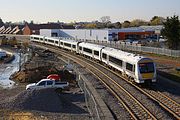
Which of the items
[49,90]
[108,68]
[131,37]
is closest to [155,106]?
[49,90]

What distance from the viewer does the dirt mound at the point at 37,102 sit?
93.2 feet

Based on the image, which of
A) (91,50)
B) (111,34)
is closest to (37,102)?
(91,50)

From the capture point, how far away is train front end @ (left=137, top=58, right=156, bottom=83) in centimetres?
3394

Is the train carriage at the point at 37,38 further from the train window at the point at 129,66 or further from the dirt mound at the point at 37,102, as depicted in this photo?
the dirt mound at the point at 37,102

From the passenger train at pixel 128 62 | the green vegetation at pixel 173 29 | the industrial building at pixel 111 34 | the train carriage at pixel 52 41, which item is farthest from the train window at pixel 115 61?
the industrial building at pixel 111 34

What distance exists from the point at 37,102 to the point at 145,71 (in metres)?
10.6

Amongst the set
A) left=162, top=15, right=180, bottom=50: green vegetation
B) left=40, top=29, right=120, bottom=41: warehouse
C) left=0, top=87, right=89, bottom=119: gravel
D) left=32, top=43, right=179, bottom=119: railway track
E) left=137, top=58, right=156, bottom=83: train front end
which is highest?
left=162, top=15, right=180, bottom=50: green vegetation

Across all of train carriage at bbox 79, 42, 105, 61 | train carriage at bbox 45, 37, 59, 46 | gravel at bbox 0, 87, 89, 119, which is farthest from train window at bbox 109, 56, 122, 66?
train carriage at bbox 45, 37, 59, 46

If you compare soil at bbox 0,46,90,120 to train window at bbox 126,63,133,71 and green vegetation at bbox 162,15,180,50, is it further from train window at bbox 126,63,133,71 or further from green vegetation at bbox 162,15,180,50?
green vegetation at bbox 162,15,180,50

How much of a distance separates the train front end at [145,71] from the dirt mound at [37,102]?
321 inches

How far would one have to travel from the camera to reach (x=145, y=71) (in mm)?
34156

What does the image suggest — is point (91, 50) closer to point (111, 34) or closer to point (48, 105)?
point (48, 105)

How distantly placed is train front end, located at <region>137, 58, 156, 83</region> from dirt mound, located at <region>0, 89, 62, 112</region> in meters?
8.15

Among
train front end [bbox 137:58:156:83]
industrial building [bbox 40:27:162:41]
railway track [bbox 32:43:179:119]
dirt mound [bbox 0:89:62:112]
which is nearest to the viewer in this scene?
railway track [bbox 32:43:179:119]
